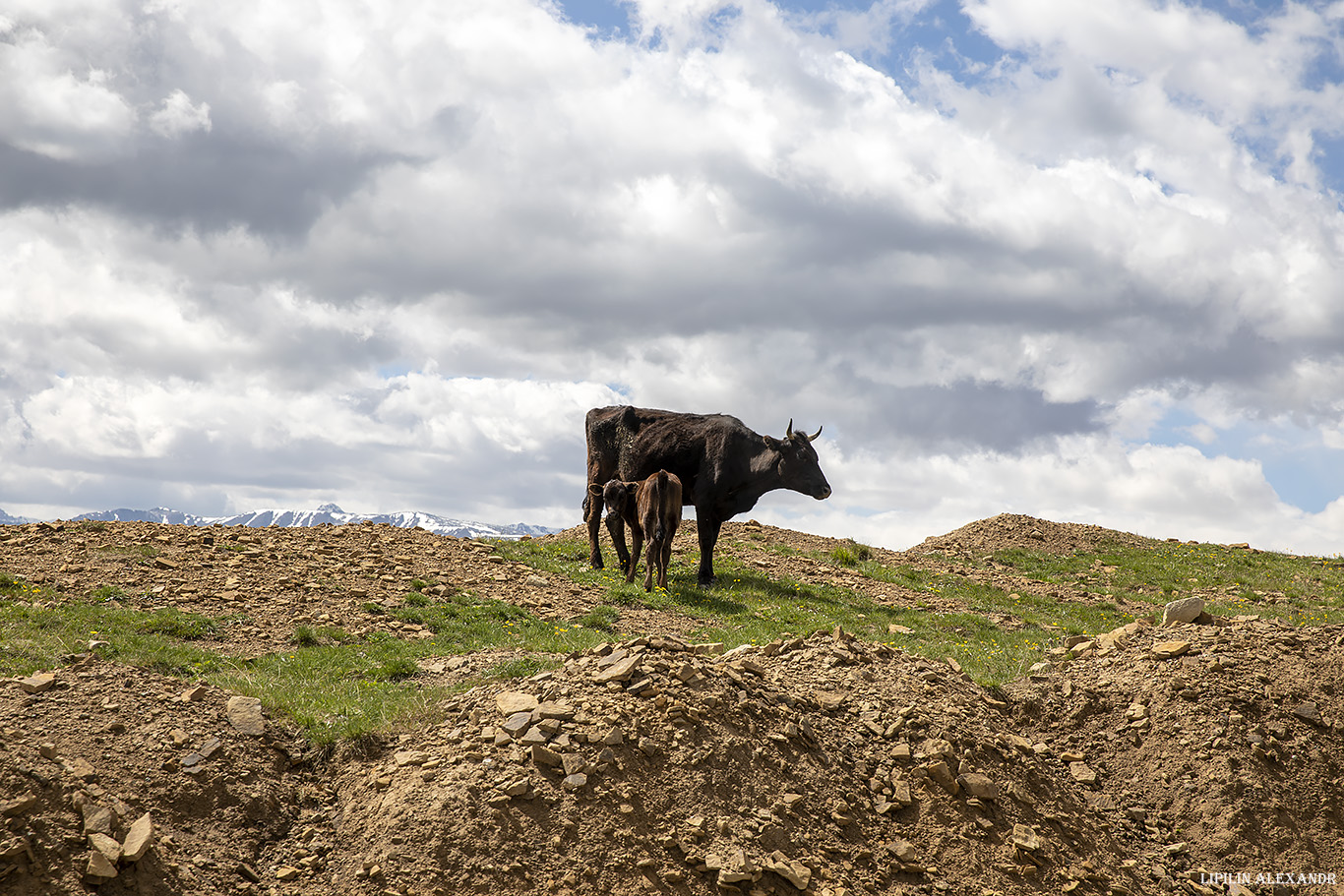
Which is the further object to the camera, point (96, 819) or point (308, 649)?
point (308, 649)

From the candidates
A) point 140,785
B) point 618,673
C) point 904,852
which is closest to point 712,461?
point 618,673

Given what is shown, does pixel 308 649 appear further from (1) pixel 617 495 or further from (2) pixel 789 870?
(1) pixel 617 495

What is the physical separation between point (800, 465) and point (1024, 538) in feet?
39.0

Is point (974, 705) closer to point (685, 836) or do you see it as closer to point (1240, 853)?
point (1240, 853)

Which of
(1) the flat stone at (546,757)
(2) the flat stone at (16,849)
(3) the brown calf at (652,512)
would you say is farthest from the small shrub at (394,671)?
(3) the brown calf at (652,512)

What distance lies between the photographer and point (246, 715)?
28.0 feet

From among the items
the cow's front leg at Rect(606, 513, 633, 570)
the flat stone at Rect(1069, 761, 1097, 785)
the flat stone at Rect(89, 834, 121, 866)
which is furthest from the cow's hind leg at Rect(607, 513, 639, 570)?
the flat stone at Rect(89, 834, 121, 866)

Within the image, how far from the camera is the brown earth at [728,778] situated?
23.3 ft

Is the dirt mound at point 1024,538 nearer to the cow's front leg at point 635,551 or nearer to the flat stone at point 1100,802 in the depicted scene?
the cow's front leg at point 635,551

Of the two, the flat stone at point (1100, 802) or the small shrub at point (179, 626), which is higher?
the small shrub at point (179, 626)

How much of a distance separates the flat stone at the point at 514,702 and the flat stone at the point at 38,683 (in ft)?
13.4

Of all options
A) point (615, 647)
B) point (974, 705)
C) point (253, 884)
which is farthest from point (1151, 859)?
point (253, 884)

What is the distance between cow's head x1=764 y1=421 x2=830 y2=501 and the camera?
841 inches

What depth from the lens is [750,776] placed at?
8094 millimetres
